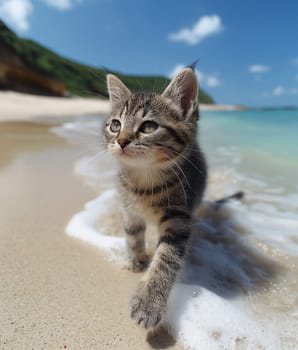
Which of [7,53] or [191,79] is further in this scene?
[7,53]

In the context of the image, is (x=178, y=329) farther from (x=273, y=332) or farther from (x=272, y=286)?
(x=272, y=286)

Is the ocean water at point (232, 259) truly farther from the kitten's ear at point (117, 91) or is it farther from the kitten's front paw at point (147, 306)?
the kitten's ear at point (117, 91)

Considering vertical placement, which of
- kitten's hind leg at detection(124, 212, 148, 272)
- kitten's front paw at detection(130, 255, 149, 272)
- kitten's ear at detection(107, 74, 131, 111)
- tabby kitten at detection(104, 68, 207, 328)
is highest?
kitten's ear at detection(107, 74, 131, 111)

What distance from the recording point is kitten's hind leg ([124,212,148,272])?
6.25ft

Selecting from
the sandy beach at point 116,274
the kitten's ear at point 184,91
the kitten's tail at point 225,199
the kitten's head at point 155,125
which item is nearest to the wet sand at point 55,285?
the sandy beach at point 116,274

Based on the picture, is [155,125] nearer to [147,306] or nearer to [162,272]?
[162,272]

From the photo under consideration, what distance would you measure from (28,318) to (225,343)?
855 millimetres

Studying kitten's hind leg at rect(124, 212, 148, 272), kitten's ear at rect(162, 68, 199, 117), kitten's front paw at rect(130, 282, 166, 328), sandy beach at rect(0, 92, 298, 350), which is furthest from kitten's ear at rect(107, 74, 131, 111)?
kitten's front paw at rect(130, 282, 166, 328)

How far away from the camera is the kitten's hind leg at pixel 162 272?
4.60 feet

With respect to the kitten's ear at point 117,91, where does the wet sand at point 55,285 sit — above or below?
below

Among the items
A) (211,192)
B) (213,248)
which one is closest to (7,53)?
(211,192)

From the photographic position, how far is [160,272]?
5.22 ft

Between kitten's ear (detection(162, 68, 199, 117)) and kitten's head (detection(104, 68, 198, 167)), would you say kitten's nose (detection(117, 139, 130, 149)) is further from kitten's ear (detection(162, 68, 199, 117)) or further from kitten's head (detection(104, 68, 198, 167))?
kitten's ear (detection(162, 68, 199, 117))

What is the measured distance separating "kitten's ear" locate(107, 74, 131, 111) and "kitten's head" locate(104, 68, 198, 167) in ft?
0.12
